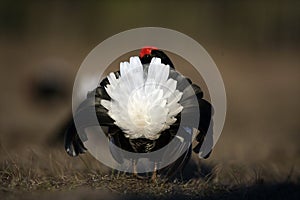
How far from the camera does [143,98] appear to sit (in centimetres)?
371

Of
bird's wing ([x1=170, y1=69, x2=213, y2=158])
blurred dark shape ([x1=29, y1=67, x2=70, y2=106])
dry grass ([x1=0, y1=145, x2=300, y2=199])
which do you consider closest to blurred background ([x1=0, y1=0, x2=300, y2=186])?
blurred dark shape ([x1=29, y1=67, x2=70, y2=106])

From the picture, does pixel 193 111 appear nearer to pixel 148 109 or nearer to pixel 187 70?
pixel 148 109

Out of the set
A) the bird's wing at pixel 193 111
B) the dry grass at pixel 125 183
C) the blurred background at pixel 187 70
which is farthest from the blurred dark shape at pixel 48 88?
the bird's wing at pixel 193 111

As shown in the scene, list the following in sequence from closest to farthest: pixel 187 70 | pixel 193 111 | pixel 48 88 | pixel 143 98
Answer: pixel 143 98 → pixel 193 111 → pixel 48 88 → pixel 187 70

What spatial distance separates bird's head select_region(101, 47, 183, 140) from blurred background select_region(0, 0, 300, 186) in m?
0.95

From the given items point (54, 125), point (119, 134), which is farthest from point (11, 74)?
point (119, 134)

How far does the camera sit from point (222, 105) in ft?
24.2

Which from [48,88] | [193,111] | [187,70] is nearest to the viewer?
[193,111]

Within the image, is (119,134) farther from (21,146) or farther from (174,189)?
(21,146)

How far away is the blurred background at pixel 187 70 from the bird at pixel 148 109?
741 millimetres

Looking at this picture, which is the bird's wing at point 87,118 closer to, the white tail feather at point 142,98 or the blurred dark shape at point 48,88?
the white tail feather at point 142,98

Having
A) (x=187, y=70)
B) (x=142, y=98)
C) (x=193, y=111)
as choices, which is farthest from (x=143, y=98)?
(x=187, y=70)

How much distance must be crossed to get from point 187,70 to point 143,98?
256 inches

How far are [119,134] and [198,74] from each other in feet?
19.7
